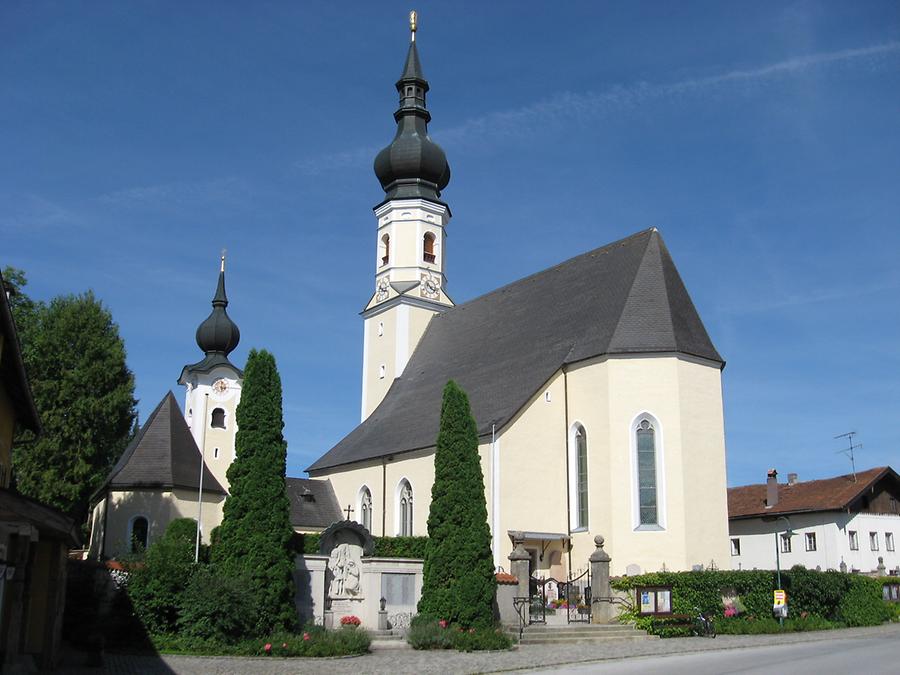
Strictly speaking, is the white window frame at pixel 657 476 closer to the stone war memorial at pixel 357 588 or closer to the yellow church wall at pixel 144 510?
the stone war memorial at pixel 357 588

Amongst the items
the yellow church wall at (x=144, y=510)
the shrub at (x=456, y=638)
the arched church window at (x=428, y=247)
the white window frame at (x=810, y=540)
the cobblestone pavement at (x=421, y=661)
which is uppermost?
the arched church window at (x=428, y=247)

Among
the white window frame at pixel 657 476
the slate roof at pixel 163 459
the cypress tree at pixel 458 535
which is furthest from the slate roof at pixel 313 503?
the cypress tree at pixel 458 535

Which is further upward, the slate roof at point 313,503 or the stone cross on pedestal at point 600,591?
the slate roof at point 313,503

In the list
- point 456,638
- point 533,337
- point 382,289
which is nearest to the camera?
point 456,638

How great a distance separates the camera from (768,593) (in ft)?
80.4

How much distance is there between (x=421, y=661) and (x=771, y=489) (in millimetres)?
27393

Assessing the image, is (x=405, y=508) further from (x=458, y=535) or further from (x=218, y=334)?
(x=218, y=334)

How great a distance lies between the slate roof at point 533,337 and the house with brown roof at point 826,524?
1278cm

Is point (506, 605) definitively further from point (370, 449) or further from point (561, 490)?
point (370, 449)

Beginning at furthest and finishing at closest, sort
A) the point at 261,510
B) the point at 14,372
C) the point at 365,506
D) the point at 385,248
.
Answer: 1. the point at 385,248
2. the point at 365,506
3. the point at 261,510
4. the point at 14,372

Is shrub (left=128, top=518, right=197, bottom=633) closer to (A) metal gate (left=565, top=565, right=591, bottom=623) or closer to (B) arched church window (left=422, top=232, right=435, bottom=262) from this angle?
(A) metal gate (left=565, top=565, right=591, bottom=623)

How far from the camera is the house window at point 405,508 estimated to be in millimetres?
32438

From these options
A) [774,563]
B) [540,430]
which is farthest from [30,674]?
[774,563]

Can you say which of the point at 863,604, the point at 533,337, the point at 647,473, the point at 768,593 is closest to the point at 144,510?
the point at 533,337
